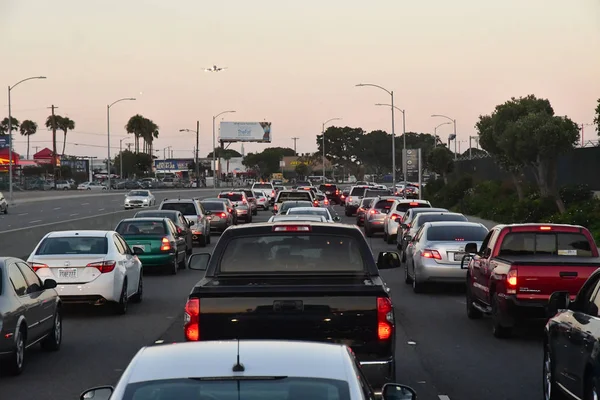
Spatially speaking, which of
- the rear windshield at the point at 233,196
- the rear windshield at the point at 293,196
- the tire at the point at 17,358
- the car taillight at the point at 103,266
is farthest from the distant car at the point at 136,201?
the tire at the point at 17,358

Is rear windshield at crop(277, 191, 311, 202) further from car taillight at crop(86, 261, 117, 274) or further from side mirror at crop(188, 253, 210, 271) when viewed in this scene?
side mirror at crop(188, 253, 210, 271)

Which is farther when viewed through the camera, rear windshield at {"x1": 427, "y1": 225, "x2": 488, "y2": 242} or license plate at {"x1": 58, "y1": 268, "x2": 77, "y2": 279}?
rear windshield at {"x1": 427, "y1": 225, "x2": 488, "y2": 242}

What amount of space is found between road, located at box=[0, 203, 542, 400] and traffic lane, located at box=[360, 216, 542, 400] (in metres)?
0.01

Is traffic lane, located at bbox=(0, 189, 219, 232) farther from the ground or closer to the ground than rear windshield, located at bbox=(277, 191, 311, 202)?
closer to the ground

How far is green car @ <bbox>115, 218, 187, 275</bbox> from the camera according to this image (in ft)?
79.4

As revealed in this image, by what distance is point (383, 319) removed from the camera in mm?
8398

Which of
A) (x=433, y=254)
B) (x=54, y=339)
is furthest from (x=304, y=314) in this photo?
(x=433, y=254)

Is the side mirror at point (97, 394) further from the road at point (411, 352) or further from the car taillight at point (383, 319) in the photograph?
the road at point (411, 352)

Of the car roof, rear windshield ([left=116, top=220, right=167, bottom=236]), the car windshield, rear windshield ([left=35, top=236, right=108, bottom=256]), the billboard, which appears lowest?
rear windshield ([left=116, top=220, right=167, bottom=236])

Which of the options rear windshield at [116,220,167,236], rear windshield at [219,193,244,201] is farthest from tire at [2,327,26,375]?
rear windshield at [219,193,244,201]

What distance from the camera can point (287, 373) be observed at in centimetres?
460

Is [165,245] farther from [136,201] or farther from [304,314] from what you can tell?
[136,201]

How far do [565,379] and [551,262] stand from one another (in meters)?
4.96

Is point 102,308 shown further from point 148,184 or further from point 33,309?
point 148,184
